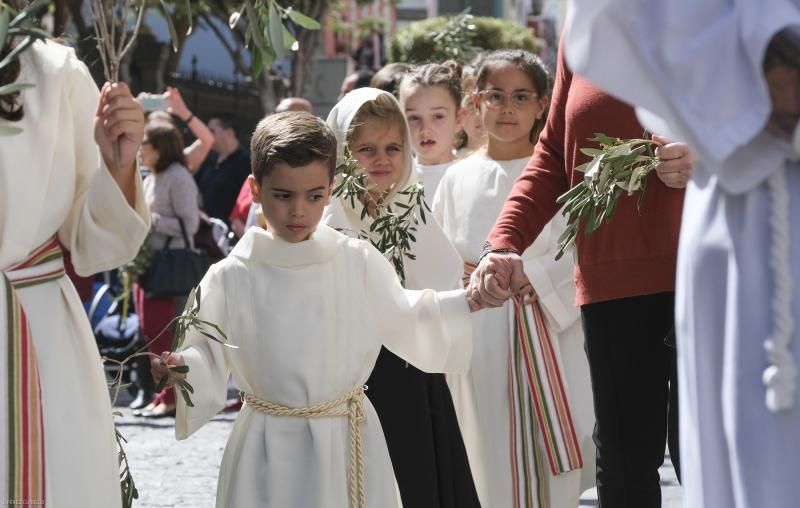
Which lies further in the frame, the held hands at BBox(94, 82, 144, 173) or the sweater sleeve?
the sweater sleeve

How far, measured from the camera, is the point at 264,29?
13.6 feet

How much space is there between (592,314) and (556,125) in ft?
1.93

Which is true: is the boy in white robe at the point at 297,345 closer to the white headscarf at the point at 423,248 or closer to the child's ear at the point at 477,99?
the white headscarf at the point at 423,248

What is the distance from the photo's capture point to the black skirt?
4.98 meters

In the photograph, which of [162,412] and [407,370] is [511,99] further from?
[162,412]

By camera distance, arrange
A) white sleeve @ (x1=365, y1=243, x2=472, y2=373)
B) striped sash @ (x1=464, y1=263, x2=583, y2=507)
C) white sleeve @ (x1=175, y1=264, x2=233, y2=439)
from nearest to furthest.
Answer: white sleeve @ (x1=175, y1=264, x2=233, y2=439) < white sleeve @ (x1=365, y1=243, x2=472, y2=373) < striped sash @ (x1=464, y1=263, x2=583, y2=507)

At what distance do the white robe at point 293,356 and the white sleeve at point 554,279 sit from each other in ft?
4.44

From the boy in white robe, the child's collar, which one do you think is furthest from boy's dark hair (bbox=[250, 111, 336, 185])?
the child's collar

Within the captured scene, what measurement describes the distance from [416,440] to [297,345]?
896mm

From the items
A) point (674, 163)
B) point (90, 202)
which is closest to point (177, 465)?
point (90, 202)

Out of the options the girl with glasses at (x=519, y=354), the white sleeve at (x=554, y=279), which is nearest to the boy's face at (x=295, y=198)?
the girl with glasses at (x=519, y=354)

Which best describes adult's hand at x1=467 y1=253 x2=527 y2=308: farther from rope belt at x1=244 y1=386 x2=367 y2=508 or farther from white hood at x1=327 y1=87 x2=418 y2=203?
white hood at x1=327 y1=87 x2=418 y2=203

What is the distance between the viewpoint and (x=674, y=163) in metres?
4.02

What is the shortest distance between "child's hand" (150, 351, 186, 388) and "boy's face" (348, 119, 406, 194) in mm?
1315
